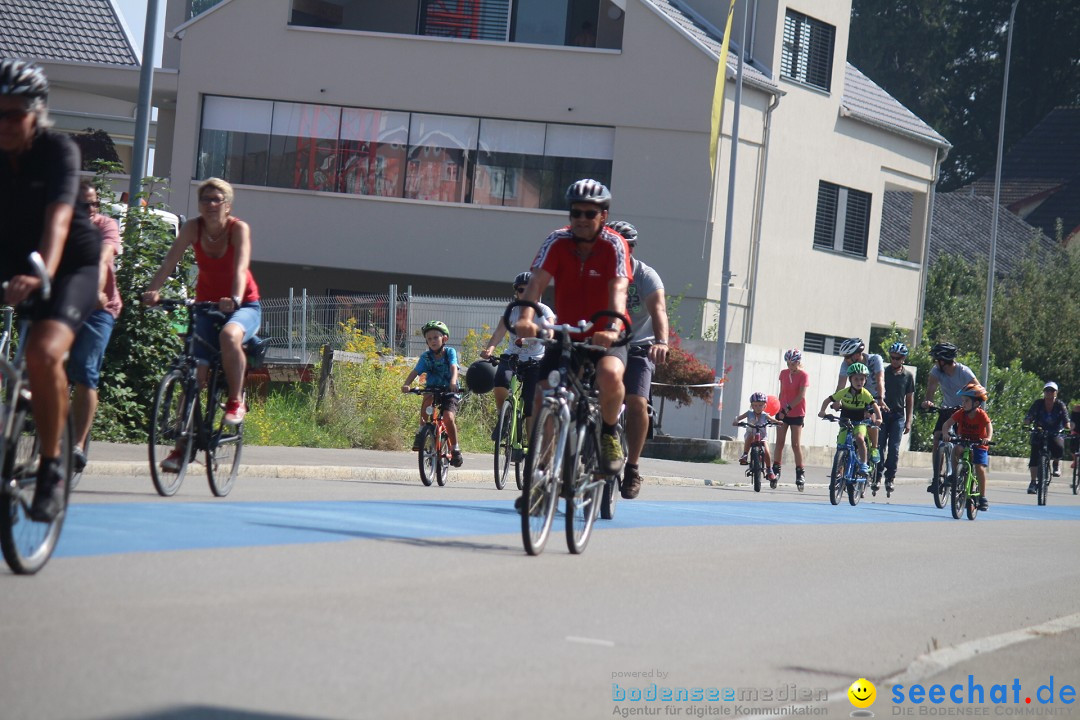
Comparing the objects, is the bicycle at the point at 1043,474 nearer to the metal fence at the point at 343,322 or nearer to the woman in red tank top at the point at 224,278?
the metal fence at the point at 343,322

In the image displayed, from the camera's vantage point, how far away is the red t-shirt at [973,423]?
1691 cm

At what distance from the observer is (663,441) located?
85.8ft

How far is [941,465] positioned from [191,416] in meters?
10.5

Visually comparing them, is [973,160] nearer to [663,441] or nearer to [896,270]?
[896,270]

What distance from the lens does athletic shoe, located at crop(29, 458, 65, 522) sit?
5.97 m

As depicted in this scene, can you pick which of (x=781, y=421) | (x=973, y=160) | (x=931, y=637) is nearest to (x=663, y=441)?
(x=781, y=421)

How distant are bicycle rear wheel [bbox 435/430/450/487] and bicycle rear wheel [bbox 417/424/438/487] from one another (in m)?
0.02

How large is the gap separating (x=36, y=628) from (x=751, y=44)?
1235 inches

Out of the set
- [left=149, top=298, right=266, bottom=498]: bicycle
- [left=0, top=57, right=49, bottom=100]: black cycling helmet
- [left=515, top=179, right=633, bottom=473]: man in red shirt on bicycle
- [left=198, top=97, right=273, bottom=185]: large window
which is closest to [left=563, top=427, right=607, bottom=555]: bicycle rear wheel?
[left=515, top=179, right=633, bottom=473]: man in red shirt on bicycle

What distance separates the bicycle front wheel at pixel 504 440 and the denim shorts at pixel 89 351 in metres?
5.41

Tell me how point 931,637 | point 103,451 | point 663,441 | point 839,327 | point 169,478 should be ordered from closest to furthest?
1. point 931,637
2. point 169,478
3. point 103,451
4. point 663,441
5. point 839,327

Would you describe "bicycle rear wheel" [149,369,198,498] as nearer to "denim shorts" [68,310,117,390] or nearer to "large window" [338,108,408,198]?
"denim shorts" [68,310,117,390]

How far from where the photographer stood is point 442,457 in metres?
14.5

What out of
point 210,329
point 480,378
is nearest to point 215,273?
point 210,329
